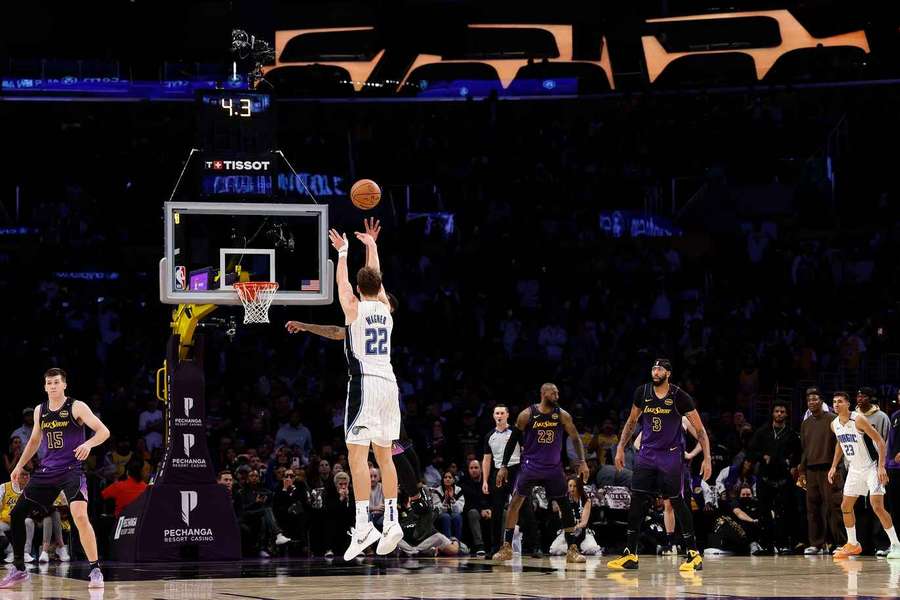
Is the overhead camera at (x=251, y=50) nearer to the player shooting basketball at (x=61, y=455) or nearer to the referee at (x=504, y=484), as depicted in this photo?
the referee at (x=504, y=484)

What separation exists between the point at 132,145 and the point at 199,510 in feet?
50.3

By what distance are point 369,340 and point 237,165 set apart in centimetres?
674

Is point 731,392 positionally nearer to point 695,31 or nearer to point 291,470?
point 695,31

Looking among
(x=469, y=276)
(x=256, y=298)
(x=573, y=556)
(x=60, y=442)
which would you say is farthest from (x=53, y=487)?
(x=469, y=276)

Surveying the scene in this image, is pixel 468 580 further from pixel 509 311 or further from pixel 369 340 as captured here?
pixel 509 311

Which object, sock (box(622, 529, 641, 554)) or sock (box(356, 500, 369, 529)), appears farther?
sock (box(622, 529, 641, 554))

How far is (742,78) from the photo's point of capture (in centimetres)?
3133

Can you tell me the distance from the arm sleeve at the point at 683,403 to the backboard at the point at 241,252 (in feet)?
12.9

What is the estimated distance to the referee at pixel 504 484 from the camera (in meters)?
17.5

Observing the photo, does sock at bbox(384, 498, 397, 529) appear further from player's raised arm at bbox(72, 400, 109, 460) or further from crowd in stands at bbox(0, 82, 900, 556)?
crowd in stands at bbox(0, 82, 900, 556)

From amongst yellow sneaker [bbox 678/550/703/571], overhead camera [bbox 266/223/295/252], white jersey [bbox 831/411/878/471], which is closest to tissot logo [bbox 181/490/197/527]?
overhead camera [bbox 266/223/295/252]

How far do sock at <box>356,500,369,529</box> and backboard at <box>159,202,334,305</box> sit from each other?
4.88m

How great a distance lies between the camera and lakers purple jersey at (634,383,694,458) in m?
13.9

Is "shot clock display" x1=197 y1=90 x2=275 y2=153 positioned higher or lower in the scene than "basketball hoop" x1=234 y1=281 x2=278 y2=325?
higher
